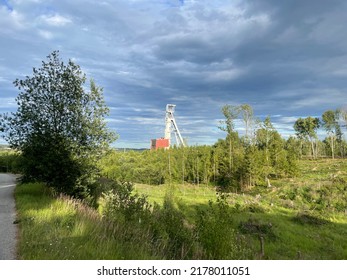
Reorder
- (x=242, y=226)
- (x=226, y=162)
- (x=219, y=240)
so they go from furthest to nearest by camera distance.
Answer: (x=226, y=162)
(x=242, y=226)
(x=219, y=240)

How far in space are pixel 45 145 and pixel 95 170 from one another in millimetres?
2100

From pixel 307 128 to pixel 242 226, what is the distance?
65.1m

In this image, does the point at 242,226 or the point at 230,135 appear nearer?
the point at 242,226

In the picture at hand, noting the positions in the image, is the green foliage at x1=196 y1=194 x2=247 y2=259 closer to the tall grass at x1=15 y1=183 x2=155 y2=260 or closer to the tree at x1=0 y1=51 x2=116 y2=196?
the tall grass at x1=15 y1=183 x2=155 y2=260

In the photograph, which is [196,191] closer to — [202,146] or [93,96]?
[202,146]

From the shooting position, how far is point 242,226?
1759 cm

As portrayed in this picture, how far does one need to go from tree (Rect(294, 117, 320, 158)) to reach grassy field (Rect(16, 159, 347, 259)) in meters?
41.5

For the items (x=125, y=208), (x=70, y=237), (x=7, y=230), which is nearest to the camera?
(x=70, y=237)

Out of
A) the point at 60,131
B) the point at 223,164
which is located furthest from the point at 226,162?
the point at 60,131

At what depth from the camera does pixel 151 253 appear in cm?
545

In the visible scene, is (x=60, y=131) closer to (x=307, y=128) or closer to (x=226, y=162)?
(x=226, y=162)

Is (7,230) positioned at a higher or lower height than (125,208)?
lower

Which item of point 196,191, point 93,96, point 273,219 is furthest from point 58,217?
point 196,191

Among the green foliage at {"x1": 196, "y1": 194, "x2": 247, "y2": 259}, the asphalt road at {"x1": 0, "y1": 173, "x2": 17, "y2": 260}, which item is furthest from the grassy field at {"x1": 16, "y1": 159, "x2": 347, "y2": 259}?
Answer: the green foliage at {"x1": 196, "y1": 194, "x2": 247, "y2": 259}
